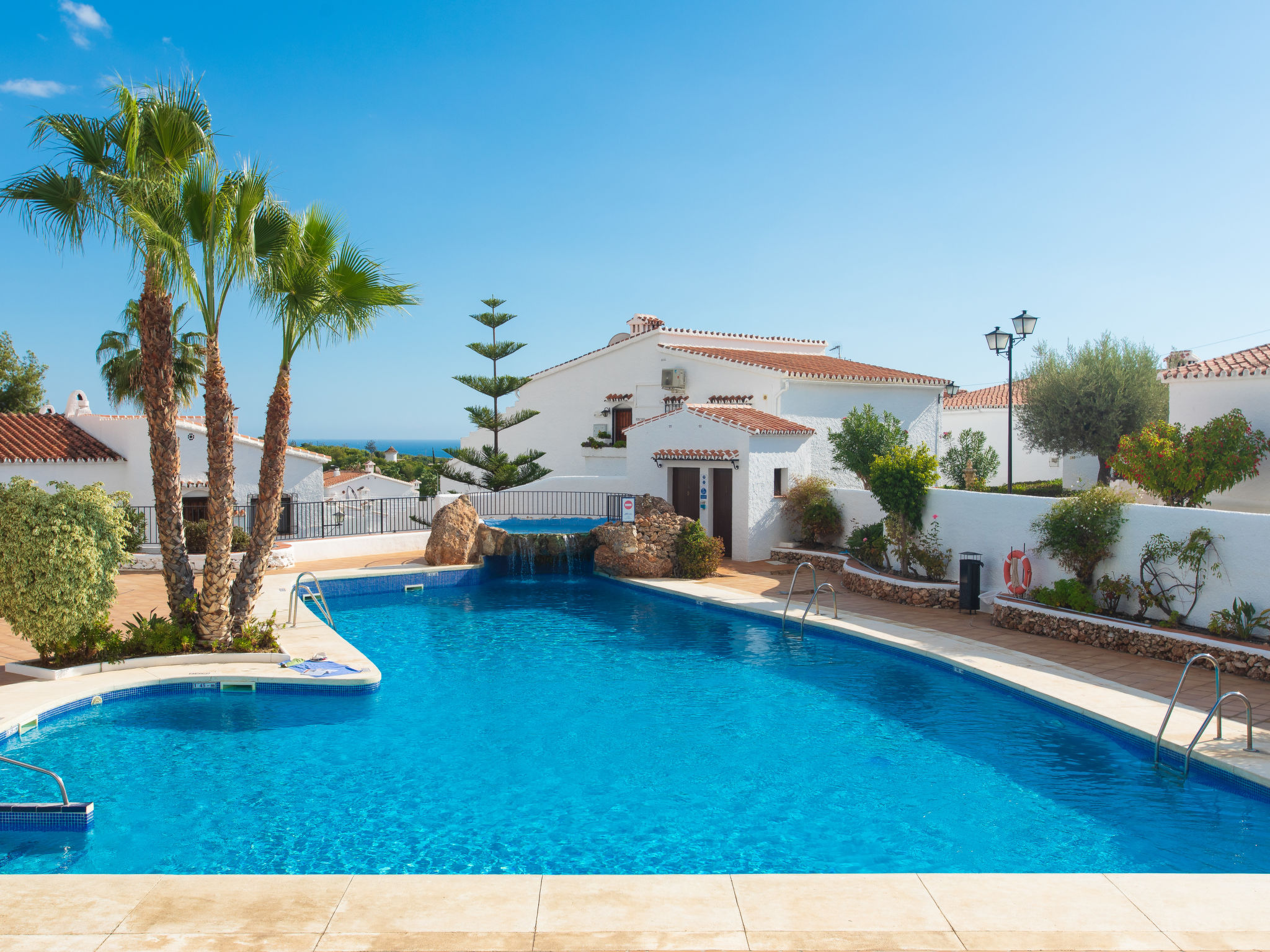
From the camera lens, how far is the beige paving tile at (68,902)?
15.7ft

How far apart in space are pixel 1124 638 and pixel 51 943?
1276 centimetres

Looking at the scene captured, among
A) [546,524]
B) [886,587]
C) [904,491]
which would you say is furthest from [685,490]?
[886,587]

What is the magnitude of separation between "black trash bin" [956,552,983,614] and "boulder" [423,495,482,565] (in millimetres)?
Result: 11431

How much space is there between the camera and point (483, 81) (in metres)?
18.8

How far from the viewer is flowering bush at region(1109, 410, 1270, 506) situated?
14.6 metres

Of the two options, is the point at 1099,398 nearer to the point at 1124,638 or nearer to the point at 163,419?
the point at 1124,638

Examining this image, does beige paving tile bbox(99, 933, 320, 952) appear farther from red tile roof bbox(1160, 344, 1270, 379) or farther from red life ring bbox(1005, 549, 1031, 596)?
red tile roof bbox(1160, 344, 1270, 379)

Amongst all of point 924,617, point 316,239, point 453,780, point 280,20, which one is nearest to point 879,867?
point 453,780

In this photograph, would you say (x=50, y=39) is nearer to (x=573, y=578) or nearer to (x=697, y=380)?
(x=573, y=578)

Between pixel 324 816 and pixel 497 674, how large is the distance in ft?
15.7

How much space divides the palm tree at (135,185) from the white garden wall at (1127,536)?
13501 mm

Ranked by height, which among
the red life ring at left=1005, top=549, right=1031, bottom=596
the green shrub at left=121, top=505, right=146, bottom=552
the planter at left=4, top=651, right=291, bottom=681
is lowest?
the planter at left=4, top=651, right=291, bottom=681

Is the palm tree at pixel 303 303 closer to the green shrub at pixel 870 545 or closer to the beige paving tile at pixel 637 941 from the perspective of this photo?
the beige paving tile at pixel 637 941

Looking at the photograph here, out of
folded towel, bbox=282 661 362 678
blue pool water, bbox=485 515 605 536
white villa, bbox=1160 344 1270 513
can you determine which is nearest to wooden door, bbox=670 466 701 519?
blue pool water, bbox=485 515 605 536
